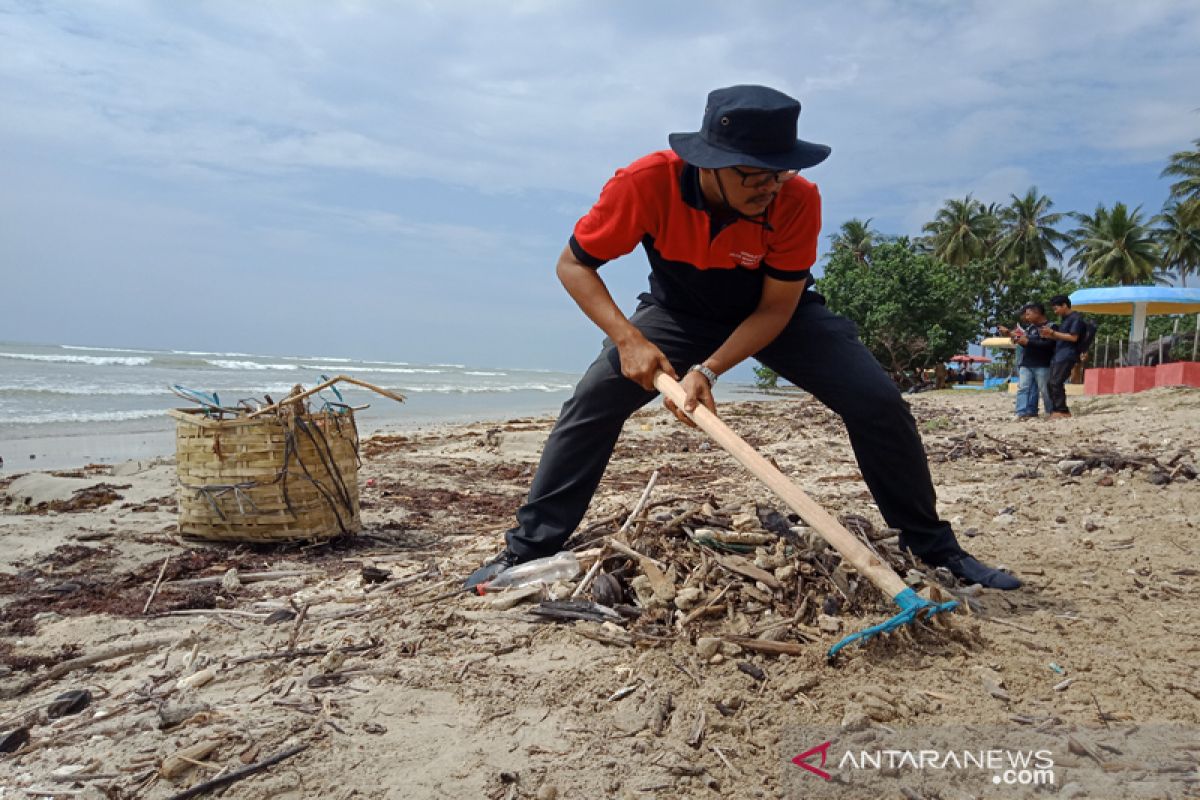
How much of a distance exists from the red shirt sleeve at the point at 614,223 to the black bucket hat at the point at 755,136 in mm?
280

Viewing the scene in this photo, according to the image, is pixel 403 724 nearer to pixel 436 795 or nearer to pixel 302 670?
pixel 436 795

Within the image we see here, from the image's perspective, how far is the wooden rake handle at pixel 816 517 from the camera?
227 cm

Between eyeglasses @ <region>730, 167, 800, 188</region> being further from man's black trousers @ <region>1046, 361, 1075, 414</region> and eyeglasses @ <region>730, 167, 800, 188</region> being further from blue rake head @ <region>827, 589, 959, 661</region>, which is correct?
man's black trousers @ <region>1046, 361, 1075, 414</region>

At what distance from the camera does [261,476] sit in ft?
13.7

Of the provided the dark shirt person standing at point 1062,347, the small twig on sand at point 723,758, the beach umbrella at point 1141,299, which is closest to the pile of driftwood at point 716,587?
the small twig on sand at point 723,758

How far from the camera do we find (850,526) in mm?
3275

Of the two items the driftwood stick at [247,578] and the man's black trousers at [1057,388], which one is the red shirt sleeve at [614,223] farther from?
the man's black trousers at [1057,388]

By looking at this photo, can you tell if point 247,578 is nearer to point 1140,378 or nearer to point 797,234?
point 797,234

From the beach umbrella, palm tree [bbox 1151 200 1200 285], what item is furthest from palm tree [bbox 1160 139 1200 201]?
the beach umbrella

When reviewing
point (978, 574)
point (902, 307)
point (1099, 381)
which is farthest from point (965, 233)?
point (978, 574)

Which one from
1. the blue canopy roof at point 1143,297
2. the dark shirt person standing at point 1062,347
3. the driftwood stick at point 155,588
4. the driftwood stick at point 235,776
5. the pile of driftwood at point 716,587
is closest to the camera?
the driftwood stick at point 235,776

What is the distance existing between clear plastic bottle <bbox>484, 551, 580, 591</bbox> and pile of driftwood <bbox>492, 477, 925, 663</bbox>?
62 millimetres

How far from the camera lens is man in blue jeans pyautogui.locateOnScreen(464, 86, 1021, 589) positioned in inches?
102

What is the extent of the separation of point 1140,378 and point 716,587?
51.3 ft
